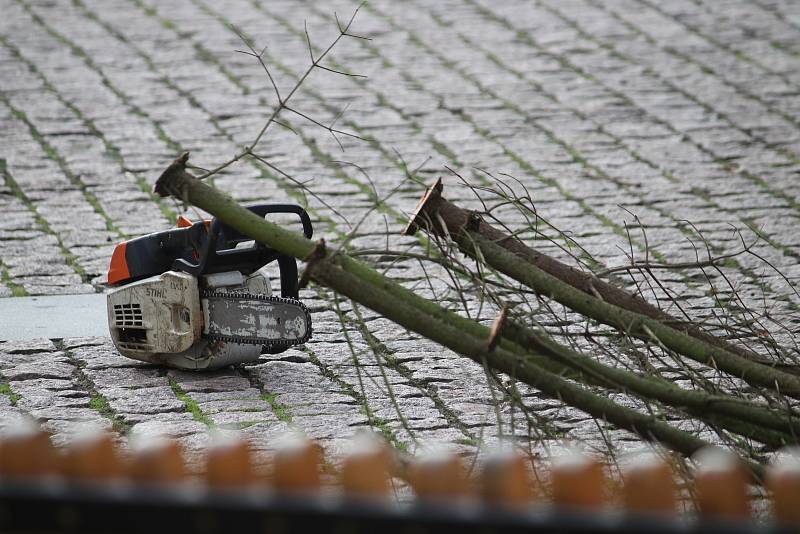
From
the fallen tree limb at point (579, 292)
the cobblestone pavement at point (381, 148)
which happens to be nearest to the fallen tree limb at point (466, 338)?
the cobblestone pavement at point (381, 148)

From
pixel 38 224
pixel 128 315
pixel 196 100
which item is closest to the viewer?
pixel 128 315

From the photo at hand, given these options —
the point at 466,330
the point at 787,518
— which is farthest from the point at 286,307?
the point at 787,518

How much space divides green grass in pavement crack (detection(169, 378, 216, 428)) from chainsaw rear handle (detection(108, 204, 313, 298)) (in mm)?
488

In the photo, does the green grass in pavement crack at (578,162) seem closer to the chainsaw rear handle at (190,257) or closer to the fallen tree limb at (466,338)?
the chainsaw rear handle at (190,257)

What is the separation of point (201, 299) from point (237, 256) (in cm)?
23

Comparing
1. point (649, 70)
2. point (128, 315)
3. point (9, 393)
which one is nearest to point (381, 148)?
point (649, 70)

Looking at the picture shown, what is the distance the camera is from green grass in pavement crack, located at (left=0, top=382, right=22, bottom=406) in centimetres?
482

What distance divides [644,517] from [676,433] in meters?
1.67

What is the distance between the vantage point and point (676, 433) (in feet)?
11.3

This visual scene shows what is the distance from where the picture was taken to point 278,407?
16.0 feet

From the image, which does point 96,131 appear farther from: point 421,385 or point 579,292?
point 579,292

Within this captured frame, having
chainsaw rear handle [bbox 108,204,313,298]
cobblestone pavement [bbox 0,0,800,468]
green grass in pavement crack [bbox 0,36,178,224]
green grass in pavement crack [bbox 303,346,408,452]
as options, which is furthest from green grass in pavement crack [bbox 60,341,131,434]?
green grass in pavement crack [bbox 0,36,178,224]

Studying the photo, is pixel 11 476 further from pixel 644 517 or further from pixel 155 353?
pixel 155 353

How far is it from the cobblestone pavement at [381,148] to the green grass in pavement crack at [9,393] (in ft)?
0.04
